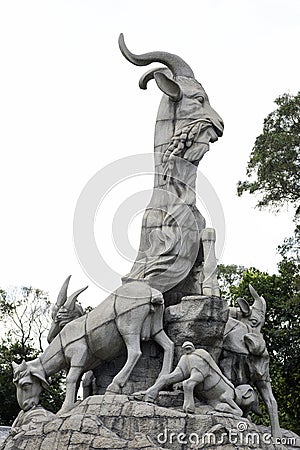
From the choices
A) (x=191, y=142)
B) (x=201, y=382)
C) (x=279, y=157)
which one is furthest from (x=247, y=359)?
(x=279, y=157)

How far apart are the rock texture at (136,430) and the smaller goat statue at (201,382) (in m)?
0.26

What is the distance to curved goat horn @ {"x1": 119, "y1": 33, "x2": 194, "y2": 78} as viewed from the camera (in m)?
14.5

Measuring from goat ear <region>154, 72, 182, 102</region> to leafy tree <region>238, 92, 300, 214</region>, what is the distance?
9545mm


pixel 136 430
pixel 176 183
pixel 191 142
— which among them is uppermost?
pixel 191 142

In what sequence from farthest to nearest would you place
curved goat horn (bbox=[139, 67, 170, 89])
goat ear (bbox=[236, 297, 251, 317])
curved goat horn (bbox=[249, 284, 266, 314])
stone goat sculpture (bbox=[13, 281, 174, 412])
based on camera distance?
curved goat horn (bbox=[139, 67, 170, 89]), curved goat horn (bbox=[249, 284, 266, 314]), goat ear (bbox=[236, 297, 251, 317]), stone goat sculpture (bbox=[13, 281, 174, 412])

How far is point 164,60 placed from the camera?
14.5 meters

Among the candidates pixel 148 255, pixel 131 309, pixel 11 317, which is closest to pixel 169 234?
pixel 148 255

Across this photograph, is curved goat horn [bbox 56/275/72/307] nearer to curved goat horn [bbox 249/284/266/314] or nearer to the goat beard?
the goat beard

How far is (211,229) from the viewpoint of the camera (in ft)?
44.5

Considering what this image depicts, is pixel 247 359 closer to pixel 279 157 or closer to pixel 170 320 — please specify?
pixel 170 320

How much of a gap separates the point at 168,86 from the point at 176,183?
5.35 ft

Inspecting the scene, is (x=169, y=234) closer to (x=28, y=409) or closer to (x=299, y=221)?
(x=28, y=409)

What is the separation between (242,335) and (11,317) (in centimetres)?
1746

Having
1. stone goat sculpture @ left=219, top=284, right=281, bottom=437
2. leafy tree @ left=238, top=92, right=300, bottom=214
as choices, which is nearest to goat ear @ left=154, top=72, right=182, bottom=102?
stone goat sculpture @ left=219, top=284, right=281, bottom=437
